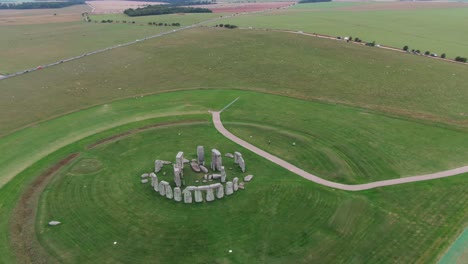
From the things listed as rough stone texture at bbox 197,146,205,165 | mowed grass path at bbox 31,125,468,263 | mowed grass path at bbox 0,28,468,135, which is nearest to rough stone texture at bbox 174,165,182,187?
mowed grass path at bbox 31,125,468,263

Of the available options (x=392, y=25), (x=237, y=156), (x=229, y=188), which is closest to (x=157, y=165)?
(x=237, y=156)

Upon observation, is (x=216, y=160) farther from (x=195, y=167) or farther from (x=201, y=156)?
(x=195, y=167)

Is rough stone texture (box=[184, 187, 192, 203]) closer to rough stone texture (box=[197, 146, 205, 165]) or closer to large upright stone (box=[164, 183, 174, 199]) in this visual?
large upright stone (box=[164, 183, 174, 199])

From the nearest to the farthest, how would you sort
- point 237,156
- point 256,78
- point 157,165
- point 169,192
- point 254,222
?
point 254,222 → point 169,192 → point 157,165 → point 237,156 → point 256,78

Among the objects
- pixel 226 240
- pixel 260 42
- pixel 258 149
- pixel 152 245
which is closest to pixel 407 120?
pixel 258 149

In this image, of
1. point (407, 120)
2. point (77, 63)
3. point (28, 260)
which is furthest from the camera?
point (77, 63)

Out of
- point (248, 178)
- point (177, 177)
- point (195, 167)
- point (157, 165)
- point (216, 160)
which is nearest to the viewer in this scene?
point (177, 177)

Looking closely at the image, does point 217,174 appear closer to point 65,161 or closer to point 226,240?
point 226,240
